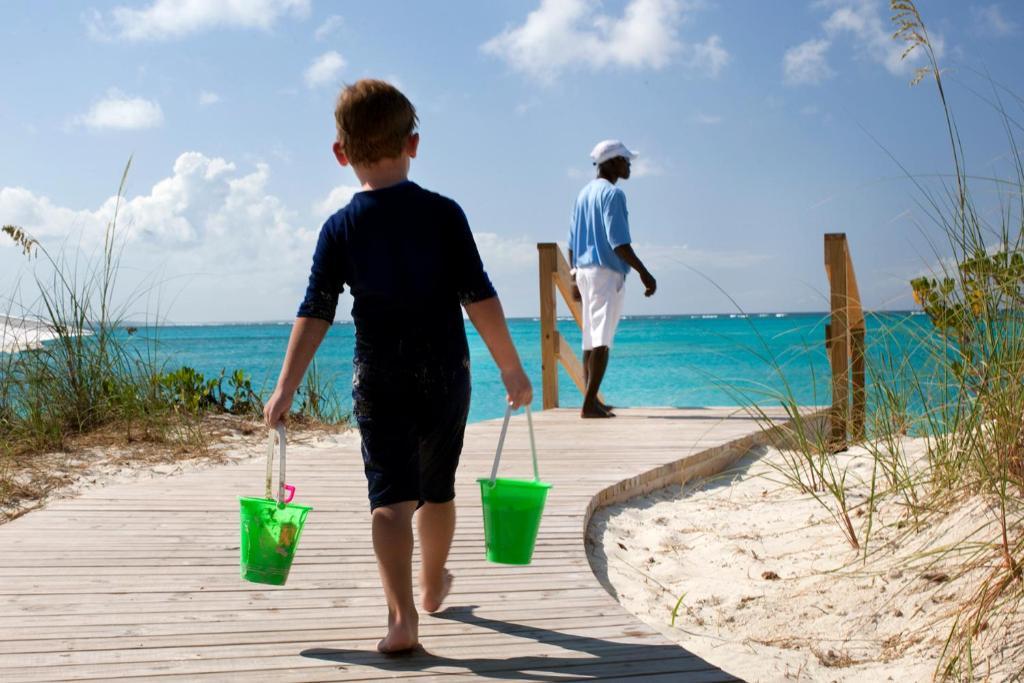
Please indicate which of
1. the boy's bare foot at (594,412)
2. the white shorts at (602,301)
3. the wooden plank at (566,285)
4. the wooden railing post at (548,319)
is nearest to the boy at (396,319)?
the white shorts at (602,301)

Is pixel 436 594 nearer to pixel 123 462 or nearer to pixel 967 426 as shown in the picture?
pixel 967 426

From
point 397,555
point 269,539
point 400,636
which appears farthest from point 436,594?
point 269,539

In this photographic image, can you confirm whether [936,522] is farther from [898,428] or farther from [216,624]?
[216,624]

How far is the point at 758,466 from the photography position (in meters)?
5.95

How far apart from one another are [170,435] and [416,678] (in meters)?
4.58

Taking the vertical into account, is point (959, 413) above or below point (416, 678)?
above

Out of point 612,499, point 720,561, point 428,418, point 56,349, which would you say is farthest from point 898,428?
point 56,349

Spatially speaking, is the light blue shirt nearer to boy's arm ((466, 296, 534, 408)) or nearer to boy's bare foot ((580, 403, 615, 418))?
boy's bare foot ((580, 403, 615, 418))

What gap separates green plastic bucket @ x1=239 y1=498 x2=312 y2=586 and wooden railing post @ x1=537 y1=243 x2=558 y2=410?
5.58 meters

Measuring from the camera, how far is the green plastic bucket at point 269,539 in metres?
2.44

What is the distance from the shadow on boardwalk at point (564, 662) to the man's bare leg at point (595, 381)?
411cm

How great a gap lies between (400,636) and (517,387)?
708mm

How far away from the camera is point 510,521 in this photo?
2.62 meters

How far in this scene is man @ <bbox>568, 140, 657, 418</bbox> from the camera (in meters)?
6.55
